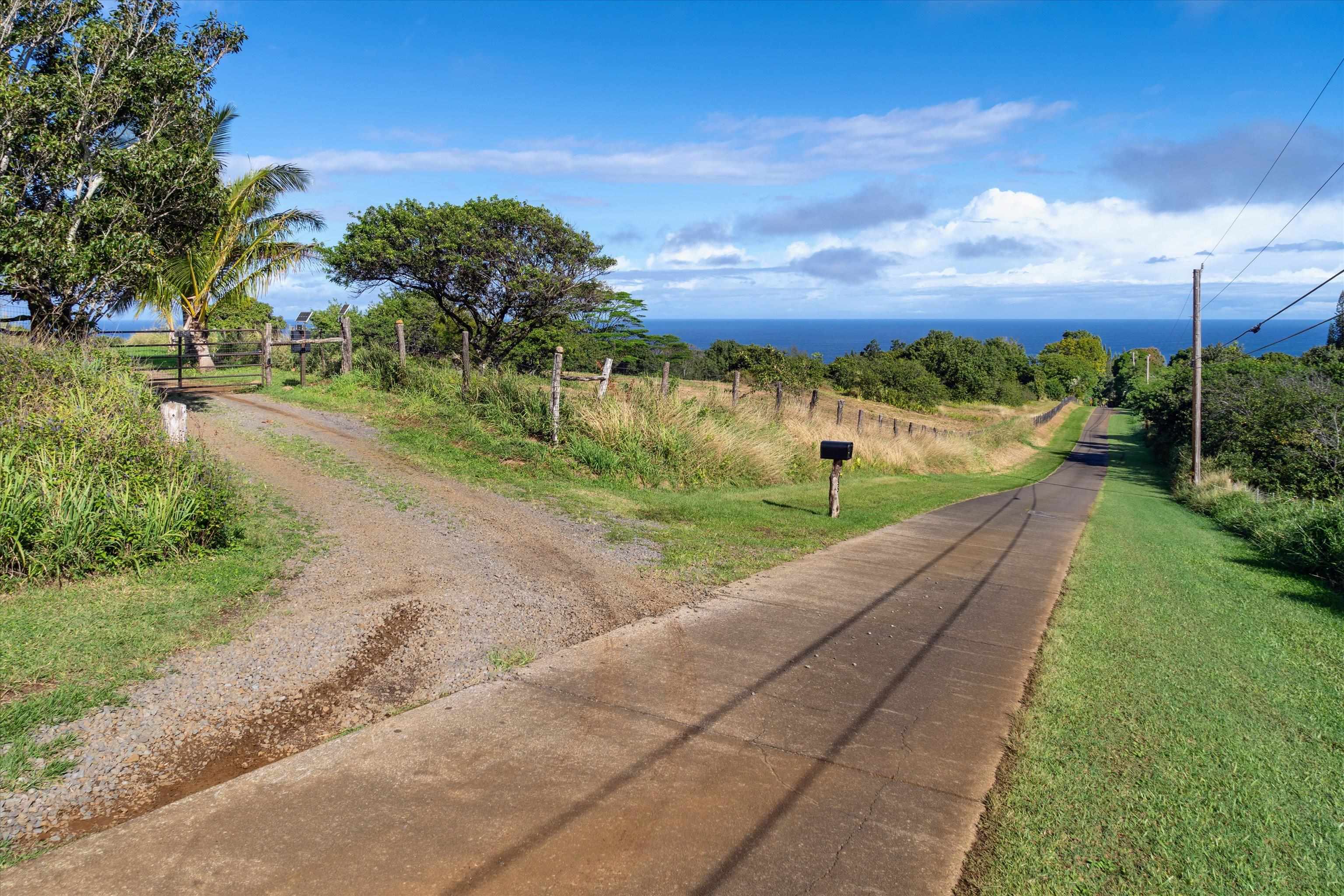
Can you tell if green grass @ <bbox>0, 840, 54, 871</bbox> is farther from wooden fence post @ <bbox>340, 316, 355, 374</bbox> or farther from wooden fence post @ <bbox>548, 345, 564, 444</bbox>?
wooden fence post @ <bbox>340, 316, 355, 374</bbox>

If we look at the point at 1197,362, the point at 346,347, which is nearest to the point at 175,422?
the point at 346,347

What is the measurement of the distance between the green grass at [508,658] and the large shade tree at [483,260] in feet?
55.5

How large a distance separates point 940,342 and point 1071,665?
69844 mm

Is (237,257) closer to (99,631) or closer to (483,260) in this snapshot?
(483,260)

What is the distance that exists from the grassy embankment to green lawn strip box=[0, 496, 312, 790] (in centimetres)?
1

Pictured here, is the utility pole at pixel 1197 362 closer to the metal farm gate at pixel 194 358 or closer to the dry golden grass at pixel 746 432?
the dry golden grass at pixel 746 432

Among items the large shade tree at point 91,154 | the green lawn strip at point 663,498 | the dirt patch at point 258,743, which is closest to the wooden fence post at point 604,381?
the green lawn strip at point 663,498

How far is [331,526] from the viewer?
8.45m

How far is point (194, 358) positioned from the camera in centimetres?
2027

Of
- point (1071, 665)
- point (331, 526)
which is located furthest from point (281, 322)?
point (1071, 665)

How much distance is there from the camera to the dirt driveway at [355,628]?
3.99 metres

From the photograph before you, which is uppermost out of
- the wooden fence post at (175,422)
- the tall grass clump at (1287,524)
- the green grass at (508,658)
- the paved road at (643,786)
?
the wooden fence post at (175,422)

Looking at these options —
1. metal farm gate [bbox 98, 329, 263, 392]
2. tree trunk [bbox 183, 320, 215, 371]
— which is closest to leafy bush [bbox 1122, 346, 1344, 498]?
metal farm gate [bbox 98, 329, 263, 392]

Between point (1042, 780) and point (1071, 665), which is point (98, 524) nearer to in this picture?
point (1042, 780)
